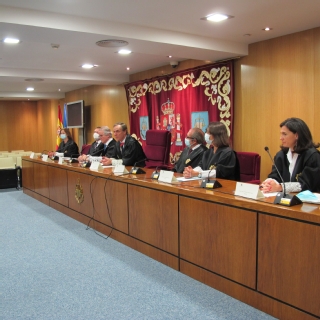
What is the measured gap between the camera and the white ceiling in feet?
10.7

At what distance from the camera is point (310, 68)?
403 centimetres

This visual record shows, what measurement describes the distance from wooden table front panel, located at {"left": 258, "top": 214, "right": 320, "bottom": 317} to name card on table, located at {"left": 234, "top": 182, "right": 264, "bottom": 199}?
155 mm

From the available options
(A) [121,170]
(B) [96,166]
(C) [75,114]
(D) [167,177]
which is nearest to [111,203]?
(A) [121,170]

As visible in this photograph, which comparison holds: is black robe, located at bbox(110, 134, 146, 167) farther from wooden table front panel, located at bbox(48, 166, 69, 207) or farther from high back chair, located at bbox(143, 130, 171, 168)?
wooden table front panel, located at bbox(48, 166, 69, 207)

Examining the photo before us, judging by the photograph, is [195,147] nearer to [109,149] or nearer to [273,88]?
[273,88]

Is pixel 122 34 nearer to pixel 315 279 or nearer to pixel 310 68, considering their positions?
pixel 310 68

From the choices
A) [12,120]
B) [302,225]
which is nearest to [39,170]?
[302,225]

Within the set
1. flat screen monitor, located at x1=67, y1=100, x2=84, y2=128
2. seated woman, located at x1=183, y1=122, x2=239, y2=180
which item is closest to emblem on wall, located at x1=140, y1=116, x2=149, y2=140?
flat screen monitor, located at x1=67, y1=100, x2=84, y2=128

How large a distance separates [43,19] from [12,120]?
9988 mm

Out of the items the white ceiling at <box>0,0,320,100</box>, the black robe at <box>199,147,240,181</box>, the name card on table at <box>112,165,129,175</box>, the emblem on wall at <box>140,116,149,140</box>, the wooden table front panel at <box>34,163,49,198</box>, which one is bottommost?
the wooden table front panel at <box>34,163,49,198</box>

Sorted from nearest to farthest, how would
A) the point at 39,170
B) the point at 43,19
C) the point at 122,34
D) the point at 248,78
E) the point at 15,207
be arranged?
the point at 43,19
the point at 122,34
the point at 248,78
the point at 15,207
the point at 39,170

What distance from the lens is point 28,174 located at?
20.3ft

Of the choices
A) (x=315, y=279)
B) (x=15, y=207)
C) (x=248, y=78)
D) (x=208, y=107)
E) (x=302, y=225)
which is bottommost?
(x=15, y=207)

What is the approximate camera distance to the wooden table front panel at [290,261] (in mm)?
1786
